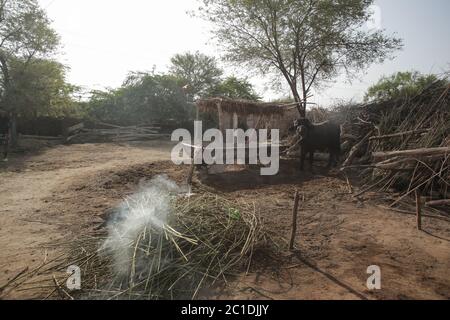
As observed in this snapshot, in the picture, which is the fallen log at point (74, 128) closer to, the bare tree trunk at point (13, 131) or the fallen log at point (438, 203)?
the bare tree trunk at point (13, 131)

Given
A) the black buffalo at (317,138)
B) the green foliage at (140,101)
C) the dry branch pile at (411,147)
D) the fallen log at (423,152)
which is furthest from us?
the green foliage at (140,101)

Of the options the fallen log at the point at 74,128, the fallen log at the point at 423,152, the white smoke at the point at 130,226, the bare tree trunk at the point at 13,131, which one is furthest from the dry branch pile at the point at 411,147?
the fallen log at the point at 74,128

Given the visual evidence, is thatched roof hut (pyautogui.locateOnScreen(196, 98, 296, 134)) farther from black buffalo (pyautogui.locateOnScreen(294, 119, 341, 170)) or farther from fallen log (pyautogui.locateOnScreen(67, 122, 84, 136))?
fallen log (pyautogui.locateOnScreen(67, 122, 84, 136))

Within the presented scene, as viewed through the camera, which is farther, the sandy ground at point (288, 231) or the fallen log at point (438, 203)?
the fallen log at point (438, 203)

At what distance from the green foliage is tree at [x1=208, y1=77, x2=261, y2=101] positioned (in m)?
5.15

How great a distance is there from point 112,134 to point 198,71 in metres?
12.4

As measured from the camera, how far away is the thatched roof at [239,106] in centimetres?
1045

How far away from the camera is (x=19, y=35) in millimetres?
15797

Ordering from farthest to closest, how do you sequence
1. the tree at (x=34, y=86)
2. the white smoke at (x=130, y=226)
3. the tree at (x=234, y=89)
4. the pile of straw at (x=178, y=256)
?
the tree at (x=234, y=89)
the tree at (x=34, y=86)
the white smoke at (x=130, y=226)
the pile of straw at (x=178, y=256)

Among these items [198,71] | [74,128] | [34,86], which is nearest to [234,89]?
[198,71]

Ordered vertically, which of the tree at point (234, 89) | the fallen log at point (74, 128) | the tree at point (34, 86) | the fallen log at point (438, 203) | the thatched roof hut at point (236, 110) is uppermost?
the tree at point (234, 89)

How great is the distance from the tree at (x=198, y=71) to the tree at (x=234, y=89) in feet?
3.82

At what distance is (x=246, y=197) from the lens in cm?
705

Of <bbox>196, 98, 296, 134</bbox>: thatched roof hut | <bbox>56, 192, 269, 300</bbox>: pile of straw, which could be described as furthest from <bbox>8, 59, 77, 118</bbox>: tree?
<bbox>56, 192, 269, 300</bbox>: pile of straw
